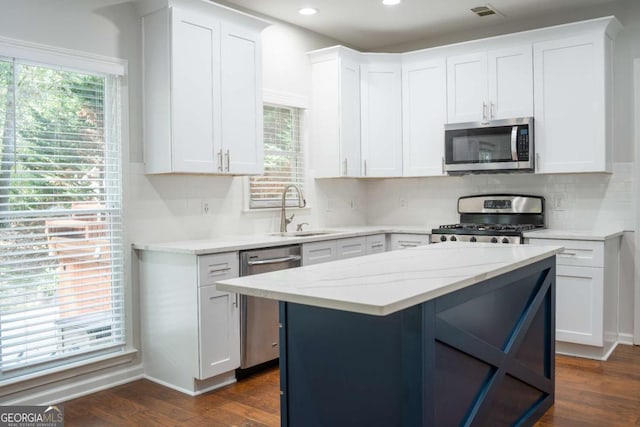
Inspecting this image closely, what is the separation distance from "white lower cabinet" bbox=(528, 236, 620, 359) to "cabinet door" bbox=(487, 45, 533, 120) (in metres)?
1.13

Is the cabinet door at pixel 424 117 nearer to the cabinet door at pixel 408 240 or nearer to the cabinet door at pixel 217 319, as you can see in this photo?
the cabinet door at pixel 408 240

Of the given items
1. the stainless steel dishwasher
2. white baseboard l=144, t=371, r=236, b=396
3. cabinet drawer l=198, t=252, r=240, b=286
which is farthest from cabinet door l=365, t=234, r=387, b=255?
white baseboard l=144, t=371, r=236, b=396

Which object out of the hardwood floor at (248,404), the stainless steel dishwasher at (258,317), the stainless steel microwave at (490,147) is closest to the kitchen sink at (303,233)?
the stainless steel dishwasher at (258,317)

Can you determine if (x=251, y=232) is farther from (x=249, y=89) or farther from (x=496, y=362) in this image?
(x=496, y=362)

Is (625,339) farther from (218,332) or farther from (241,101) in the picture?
(241,101)

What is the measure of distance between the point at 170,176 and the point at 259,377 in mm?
1539

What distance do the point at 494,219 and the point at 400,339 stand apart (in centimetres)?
336

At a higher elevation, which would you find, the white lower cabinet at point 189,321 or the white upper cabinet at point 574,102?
the white upper cabinet at point 574,102

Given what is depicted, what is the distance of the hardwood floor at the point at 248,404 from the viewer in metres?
2.98

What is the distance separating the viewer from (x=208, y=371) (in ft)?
11.1

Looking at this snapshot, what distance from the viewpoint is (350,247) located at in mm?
4617

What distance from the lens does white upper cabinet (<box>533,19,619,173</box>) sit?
421 centimetres

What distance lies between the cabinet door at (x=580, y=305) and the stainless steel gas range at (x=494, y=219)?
46cm
